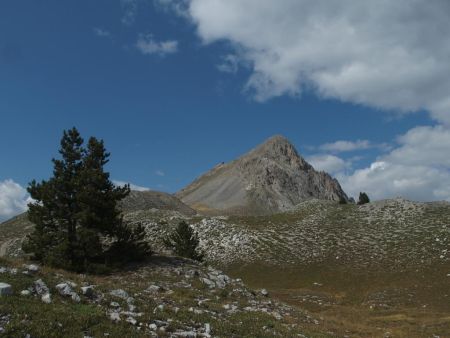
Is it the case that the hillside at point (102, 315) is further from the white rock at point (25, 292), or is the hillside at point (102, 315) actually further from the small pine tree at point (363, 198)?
the small pine tree at point (363, 198)

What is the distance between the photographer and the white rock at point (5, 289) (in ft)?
46.0

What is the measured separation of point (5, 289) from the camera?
1420 centimetres

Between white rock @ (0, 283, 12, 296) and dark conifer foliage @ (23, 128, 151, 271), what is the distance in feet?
58.9

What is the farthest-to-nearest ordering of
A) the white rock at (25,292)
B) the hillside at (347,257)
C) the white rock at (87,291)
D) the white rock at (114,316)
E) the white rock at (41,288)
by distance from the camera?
1. the hillside at (347,257)
2. the white rock at (87,291)
3. the white rock at (41,288)
4. the white rock at (25,292)
5. the white rock at (114,316)

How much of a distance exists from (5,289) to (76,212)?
20819mm

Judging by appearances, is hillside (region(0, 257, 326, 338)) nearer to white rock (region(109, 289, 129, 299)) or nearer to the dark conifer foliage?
white rock (region(109, 289, 129, 299))

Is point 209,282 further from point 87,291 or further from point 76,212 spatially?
point 87,291

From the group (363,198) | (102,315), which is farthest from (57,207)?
(363,198)

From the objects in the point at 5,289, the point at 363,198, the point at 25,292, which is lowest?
the point at 25,292

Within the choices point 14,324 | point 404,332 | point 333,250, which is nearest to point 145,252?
point 404,332

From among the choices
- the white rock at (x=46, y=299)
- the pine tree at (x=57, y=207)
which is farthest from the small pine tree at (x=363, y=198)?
the white rock at (x=46, y=299)

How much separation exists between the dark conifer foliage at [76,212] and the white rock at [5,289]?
17952mm

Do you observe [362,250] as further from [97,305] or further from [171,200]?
[171,200]

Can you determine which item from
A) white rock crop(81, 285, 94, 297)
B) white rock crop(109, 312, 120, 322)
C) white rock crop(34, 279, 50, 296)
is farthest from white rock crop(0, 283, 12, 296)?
white rock crop(109, 312, 120, 322)
